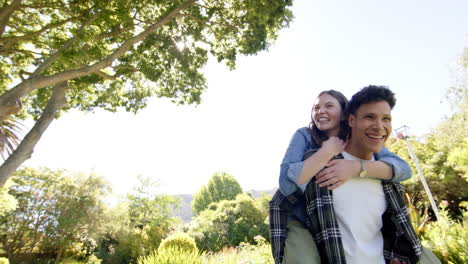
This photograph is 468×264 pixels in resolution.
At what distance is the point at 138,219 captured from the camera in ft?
63.5

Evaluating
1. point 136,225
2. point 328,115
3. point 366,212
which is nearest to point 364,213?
point 366,212

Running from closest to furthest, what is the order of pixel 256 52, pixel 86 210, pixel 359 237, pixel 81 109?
pixel 359 237 < pixel 256 52 < pixel 81 109 < pixel 86 210

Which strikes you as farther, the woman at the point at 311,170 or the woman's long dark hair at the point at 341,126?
the woman's long dark hair at the point at 341,126

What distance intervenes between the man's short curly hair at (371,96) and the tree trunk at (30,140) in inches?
288

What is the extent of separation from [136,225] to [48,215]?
6308mm

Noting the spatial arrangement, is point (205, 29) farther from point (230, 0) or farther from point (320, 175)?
point (320, 175)

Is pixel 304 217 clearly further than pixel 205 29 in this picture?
No

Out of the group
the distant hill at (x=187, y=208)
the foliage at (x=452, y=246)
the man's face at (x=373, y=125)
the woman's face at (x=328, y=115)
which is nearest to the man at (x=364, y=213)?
the man's face at (x=373, y=125)

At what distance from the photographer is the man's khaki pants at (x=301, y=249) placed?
1330 millimetres

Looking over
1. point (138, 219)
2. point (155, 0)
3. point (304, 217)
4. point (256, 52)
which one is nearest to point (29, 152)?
point (155, 0)

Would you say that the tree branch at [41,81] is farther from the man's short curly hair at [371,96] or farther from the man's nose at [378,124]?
the man's nose at [378,124]

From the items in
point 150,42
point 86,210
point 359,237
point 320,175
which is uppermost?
point 150,42

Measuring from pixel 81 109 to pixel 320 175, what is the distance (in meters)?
10.9

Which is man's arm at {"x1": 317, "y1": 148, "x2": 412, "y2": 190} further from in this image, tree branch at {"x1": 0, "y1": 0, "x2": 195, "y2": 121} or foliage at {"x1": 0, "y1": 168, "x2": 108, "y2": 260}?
foliage at {"x1": 0, "y1": 168, "x2": 108, "y2": 260}
